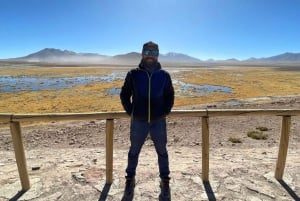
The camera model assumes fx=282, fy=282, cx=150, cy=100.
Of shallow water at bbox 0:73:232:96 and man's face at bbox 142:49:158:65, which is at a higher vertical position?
man's face at bbox 142:49:158:65

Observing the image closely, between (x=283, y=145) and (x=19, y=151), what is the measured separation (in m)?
4.22

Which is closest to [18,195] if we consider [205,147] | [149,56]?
[149,56]

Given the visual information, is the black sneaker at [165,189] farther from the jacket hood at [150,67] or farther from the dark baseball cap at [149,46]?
the dark baseball cap at [149,46]

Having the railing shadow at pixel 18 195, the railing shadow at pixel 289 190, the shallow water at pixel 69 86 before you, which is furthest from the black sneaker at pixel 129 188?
the shallow water at pixel 69 86

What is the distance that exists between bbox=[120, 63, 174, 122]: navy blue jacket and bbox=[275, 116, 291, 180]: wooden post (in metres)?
2.16

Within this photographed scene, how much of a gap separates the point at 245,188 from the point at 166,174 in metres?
1.31

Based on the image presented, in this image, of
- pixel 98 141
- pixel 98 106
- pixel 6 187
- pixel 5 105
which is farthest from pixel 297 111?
pixel 5 105

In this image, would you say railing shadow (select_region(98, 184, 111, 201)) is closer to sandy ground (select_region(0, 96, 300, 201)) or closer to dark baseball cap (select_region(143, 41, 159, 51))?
sandy ground (select_region(0, 96, 300, 201))

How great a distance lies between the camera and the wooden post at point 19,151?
4.13m

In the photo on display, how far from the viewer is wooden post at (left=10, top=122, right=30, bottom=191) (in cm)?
413

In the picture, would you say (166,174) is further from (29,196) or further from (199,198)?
(29,196)

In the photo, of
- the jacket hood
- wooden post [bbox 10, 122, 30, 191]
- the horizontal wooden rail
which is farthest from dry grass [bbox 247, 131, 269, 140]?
wooden post [bbox 10, 122, 30, 191]

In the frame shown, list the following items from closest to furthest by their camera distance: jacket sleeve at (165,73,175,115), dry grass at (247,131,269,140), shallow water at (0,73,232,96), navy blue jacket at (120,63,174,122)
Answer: navy blue jacket at (120,63,174,122) < jacket sleeve at (165,73,175,115) < dry grass at (247,131,269,140) < shallow water at (0,73,232,96)

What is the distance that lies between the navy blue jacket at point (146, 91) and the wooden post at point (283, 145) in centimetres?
216
